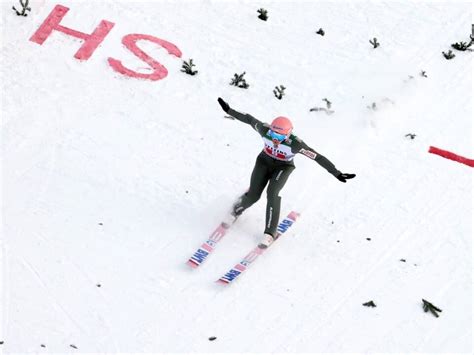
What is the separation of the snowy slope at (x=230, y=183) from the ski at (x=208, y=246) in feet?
0.43

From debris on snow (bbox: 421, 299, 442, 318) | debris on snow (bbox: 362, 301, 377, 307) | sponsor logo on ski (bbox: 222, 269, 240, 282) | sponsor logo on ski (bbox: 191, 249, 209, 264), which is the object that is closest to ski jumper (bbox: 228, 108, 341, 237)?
sponsor logo on ski (bbox: 222, 269, 240, 282)

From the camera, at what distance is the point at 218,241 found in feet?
30.0

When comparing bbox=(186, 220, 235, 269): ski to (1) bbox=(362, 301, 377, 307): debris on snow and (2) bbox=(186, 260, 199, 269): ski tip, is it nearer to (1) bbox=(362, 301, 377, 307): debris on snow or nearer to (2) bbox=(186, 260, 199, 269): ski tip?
(2) bbox=(186, 260, 199, 269): ski tip

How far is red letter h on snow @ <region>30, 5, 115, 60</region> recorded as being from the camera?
11889 mm

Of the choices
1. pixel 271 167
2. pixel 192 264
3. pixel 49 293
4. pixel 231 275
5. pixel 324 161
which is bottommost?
pixel 49 293

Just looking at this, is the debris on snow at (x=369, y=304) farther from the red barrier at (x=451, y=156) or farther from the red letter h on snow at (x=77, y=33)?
the red letter h on snow at (x=77, y=33)

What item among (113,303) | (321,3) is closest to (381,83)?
(321,3)

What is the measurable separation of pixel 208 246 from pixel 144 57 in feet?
13.9

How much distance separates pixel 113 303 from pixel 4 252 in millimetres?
1614

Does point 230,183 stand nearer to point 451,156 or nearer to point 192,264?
point 192,264

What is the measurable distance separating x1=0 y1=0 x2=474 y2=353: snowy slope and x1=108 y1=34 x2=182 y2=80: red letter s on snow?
0.37 feet

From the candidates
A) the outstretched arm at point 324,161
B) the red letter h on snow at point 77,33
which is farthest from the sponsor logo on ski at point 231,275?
the red letter h on snow at point 77,33

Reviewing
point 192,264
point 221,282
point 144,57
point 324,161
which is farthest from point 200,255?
point 144,57

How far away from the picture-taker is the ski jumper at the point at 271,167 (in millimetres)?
8594
